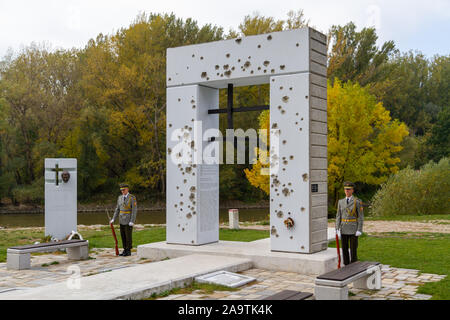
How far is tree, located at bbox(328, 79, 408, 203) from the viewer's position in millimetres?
22828

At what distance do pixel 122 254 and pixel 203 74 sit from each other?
420 cm

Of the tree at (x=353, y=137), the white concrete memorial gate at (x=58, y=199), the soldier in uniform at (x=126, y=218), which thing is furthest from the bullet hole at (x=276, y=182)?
the tree at (x=353, y=137)

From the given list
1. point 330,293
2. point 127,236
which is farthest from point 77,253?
point 330,293

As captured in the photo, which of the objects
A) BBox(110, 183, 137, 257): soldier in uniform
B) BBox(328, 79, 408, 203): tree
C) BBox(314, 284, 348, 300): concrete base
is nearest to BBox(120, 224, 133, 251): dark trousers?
BBox(110, 183, 137, 257): soldier in uniform

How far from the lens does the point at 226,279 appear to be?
7.41 meters

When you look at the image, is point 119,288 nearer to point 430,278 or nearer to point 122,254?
point 122,254

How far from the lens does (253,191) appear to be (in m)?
36.3

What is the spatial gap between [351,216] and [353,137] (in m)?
15.6

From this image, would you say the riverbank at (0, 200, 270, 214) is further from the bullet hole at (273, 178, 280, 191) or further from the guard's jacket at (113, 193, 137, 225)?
the bullet hole at (273, 178, 280, 191)

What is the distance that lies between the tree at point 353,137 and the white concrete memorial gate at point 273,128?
1355cm

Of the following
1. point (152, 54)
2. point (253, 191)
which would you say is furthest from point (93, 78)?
point (253, 191)

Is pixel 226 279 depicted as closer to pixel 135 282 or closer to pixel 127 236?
pixel 135 282

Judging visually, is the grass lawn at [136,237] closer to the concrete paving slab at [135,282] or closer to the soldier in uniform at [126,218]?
the soldier in uniform at [126,218]

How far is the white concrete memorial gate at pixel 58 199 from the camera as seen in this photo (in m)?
11.6
